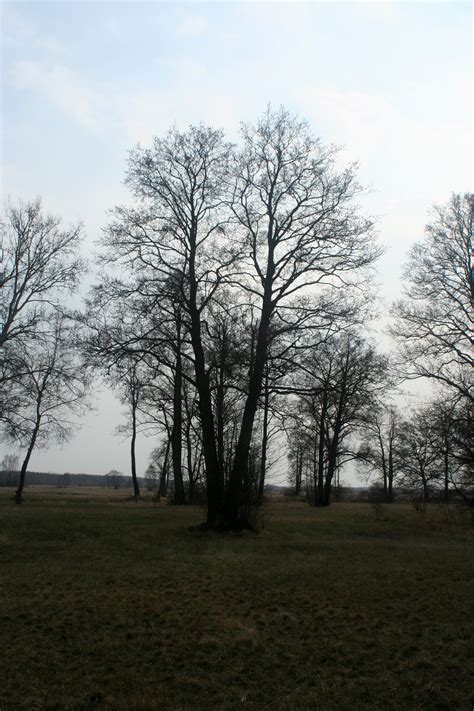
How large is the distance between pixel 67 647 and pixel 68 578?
3.52m

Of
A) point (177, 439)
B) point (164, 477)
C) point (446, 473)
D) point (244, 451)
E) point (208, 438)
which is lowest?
point (164, 477)

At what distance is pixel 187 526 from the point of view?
18.8 metres

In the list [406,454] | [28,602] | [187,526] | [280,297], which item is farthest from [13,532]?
[406,454]

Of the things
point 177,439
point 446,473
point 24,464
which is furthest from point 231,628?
point 24,464

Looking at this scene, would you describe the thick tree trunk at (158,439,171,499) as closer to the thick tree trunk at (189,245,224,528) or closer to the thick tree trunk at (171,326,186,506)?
the thick tree trunk at (171,326,186,506)

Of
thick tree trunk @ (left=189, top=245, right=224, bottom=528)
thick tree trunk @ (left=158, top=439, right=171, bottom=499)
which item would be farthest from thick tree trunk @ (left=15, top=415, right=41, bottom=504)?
thick tree trunk @ (left=189, top=245, right=224, bottom=528)

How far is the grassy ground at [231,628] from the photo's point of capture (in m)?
5.61

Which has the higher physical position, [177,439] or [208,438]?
[177,439]

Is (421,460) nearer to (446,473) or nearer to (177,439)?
(446,473)

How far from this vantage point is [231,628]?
7.44 m

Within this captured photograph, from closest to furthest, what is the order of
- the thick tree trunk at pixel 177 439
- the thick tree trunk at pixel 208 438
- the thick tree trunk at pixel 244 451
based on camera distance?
1. the thick tree trunk at pixel 244 451
2. the thick tree trunk at pixel 208 438
3. the thick tree trunk at pixel 177 439

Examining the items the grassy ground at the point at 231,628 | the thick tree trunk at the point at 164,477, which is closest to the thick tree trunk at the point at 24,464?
the thick tree trunk at the point at 164,477

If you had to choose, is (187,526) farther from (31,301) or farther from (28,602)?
(31,301)

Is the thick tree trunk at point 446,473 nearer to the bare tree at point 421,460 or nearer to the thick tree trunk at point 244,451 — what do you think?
the bare tree at point 421,460
